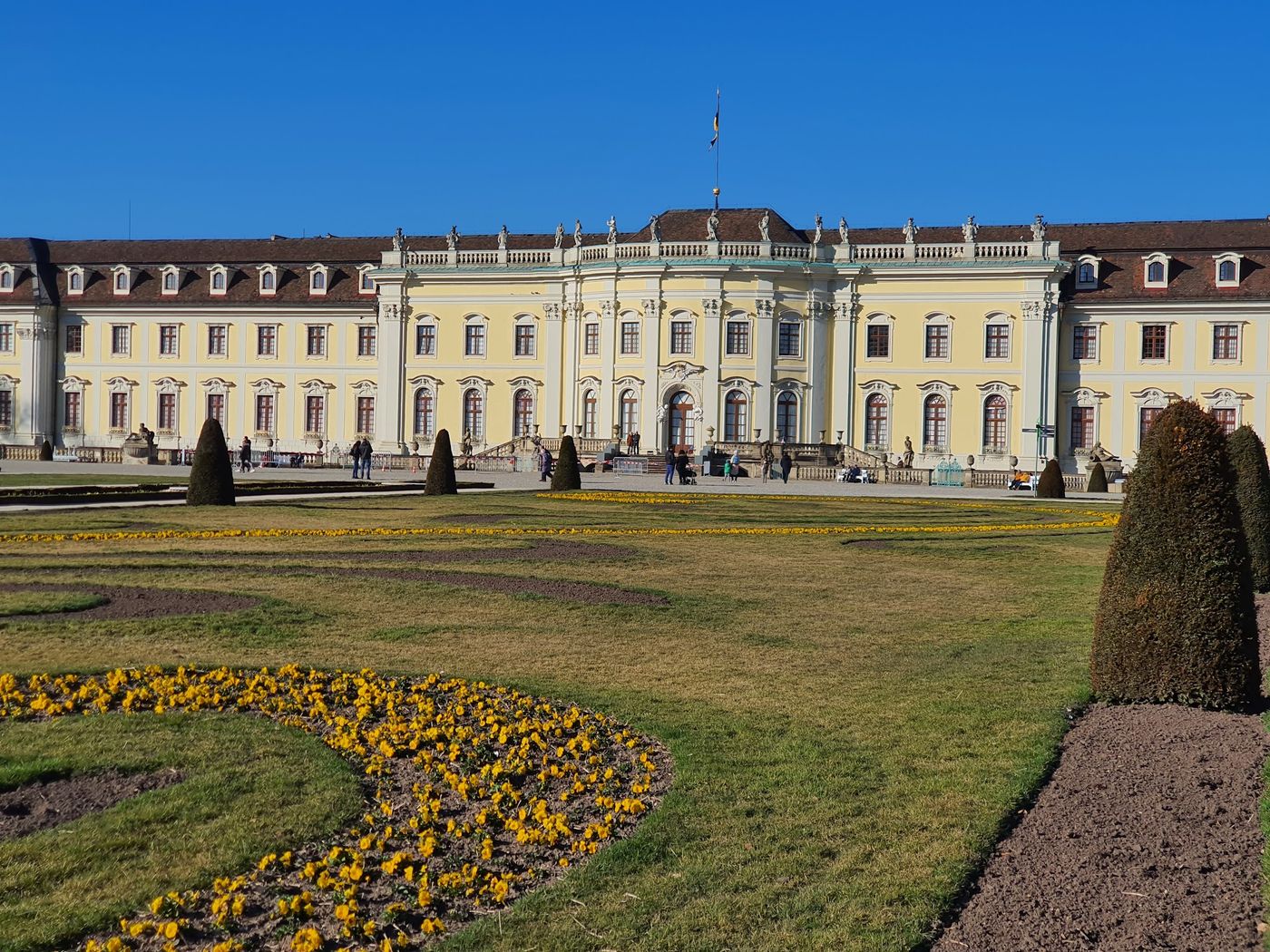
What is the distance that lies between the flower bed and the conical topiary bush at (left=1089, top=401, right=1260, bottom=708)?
3798 mm

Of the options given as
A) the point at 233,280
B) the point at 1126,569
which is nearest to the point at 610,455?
the point at 233,280

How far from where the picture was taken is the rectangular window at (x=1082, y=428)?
60625 mm

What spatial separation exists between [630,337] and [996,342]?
15450 mm

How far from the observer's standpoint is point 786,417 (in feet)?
201

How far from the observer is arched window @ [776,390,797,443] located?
61062 mm

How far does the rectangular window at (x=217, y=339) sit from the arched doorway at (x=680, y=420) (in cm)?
2276

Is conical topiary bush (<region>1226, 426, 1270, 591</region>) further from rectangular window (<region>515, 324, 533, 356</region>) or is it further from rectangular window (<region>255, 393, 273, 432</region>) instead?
rectangular window (<region>255, 393, 273, 432</region>)

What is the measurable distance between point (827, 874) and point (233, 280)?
219ft

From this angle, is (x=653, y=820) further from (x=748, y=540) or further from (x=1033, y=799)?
(x=748, y=540)

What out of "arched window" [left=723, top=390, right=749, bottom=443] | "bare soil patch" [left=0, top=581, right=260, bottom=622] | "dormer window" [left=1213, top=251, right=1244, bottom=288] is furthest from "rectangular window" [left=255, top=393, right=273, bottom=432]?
"bare soil patch" [left=0, top=581, right=260, bottom=622]

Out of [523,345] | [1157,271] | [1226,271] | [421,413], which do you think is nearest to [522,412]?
[523,345]

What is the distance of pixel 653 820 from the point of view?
748 cm

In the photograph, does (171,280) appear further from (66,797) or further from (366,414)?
(66,797)

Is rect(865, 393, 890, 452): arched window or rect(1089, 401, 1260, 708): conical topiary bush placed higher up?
rect(865, 393, 890, 452): arched window
